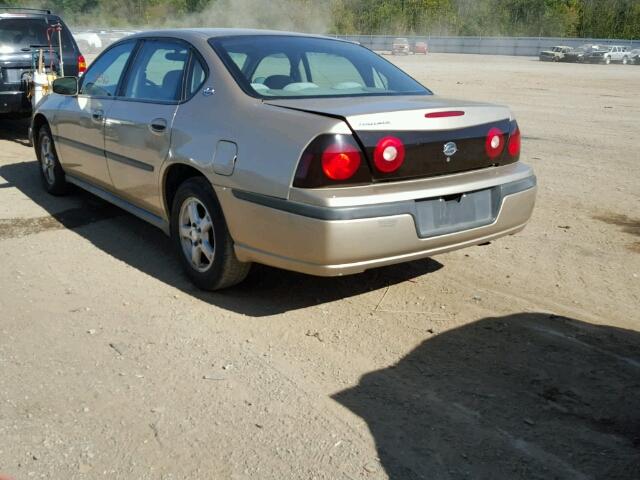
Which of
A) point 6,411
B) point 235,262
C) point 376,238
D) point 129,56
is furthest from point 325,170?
point 129,56

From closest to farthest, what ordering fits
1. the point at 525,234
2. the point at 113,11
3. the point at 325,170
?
1. the point at 325,170
2. the point at 525,234
3. the point at 113,11

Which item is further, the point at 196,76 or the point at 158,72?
the point at 158,72

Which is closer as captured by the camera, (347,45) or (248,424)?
(248,424)

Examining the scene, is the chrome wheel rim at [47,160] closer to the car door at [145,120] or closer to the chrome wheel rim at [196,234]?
the car door at [145,120]

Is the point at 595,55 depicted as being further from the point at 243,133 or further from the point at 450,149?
the point at 243,133

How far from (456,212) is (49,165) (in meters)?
4.47

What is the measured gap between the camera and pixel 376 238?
12.0ft

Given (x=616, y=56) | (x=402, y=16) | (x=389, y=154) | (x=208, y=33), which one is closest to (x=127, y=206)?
(x=208, y=33)

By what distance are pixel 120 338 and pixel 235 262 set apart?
0.79 metres

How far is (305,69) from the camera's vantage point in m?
4.69

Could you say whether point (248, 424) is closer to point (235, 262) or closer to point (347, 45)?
point (235, 262)

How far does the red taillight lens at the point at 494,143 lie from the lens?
418 centimetres

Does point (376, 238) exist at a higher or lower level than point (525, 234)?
higher

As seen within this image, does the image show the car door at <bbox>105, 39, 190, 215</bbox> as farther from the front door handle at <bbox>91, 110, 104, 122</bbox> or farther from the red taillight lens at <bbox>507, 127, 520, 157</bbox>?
the red taillight lens at <bbox>507, 127, 520, 157</bbox>
